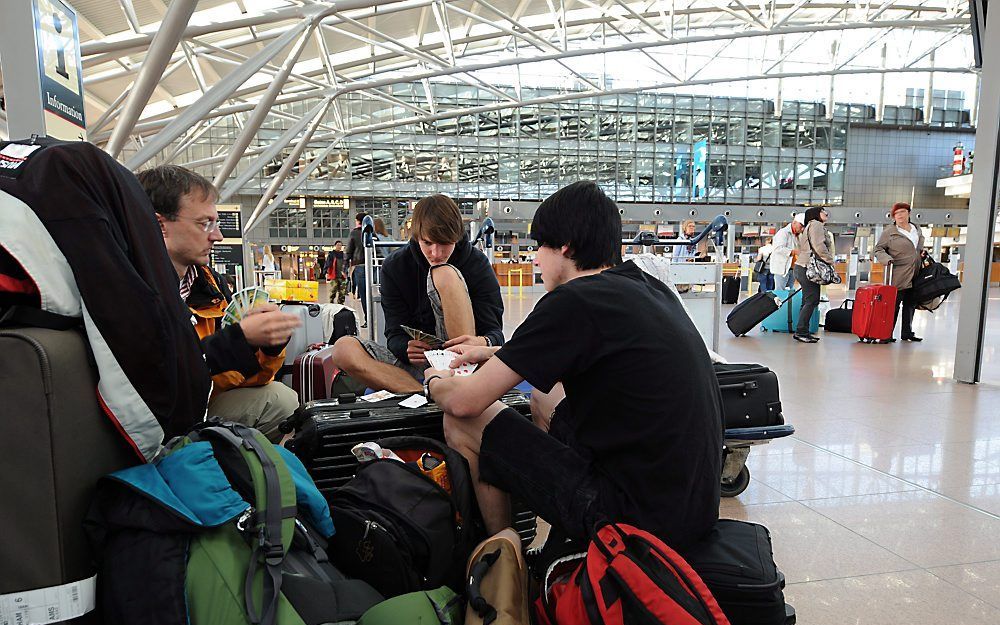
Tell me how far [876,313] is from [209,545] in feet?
31.0

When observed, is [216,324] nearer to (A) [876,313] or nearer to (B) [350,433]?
(B) [350,433]

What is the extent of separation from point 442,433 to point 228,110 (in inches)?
766

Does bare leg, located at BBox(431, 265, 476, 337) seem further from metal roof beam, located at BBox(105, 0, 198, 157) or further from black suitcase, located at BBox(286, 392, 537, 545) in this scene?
metal roof beam, located at BBox(105, 0, 198, 157)

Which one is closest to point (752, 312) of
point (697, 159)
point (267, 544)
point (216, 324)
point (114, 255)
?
point (216, 324)

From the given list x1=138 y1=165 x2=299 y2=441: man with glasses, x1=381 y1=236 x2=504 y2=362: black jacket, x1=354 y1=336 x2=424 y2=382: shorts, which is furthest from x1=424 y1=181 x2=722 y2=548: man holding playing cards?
x1=381 y1=236 x2=504 y2=362: black jacket

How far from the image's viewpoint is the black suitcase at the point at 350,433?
2348 mm

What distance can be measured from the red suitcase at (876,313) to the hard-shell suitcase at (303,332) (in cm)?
768

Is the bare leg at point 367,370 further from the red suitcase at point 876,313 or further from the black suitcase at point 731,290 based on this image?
the black suitcase at point 731,290

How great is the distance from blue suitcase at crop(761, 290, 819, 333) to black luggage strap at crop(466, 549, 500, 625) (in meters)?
9.00

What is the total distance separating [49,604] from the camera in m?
1.15

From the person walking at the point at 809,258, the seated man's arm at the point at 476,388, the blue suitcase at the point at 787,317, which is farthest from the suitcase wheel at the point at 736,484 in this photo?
the blue suitcase at the point at 787,317

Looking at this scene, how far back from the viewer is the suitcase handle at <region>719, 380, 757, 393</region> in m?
2.99

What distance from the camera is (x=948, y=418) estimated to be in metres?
4.66

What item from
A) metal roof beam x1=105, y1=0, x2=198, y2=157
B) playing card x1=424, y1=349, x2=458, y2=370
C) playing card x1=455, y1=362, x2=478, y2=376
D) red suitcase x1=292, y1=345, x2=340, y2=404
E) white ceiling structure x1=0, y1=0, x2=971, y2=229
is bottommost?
red suitcase x1=292, y1=345, x2=340, y2=404
